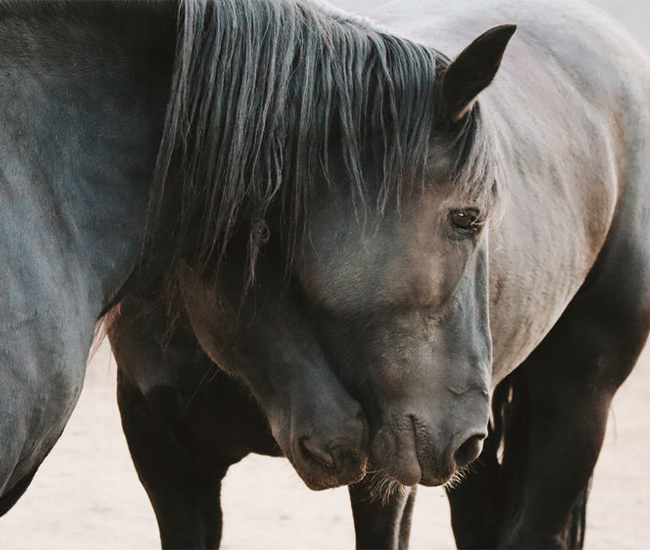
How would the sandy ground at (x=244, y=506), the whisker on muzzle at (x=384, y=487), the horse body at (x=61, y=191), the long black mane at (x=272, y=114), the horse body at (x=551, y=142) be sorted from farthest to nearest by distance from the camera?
the sandy ground at (x=244, y=506)
the horse body at (x=551, y=142)
the whisker on muzzle at (x=384, y=487)
the long black mane at (x=272, y=114)
the horse body at (x=61, y=191)

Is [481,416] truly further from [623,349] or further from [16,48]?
[623,349]

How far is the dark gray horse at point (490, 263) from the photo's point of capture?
2307 millimetres

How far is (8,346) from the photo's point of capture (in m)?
1.93

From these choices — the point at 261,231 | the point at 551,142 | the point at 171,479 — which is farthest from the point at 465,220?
the point at 171,479

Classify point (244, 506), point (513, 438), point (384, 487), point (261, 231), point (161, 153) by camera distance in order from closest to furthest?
point (161, 153), point (261, 231), point (384, 487), point (513, 438), point (244, 506)

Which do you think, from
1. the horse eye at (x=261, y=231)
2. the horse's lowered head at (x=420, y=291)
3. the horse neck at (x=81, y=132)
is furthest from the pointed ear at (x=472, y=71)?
the horse neck at (x=81, y=132)

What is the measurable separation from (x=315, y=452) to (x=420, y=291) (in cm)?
37

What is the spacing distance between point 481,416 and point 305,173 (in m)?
0.56

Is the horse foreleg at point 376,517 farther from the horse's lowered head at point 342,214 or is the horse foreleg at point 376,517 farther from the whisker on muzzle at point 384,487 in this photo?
the horse's lowered head at point 342,214

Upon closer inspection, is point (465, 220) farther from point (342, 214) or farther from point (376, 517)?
point (376, 517)

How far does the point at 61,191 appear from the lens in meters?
2.09

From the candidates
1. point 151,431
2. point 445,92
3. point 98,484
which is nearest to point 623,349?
point 151,431

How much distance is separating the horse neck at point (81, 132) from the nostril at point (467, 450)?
701 millimetres

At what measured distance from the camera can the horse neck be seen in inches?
79.9
